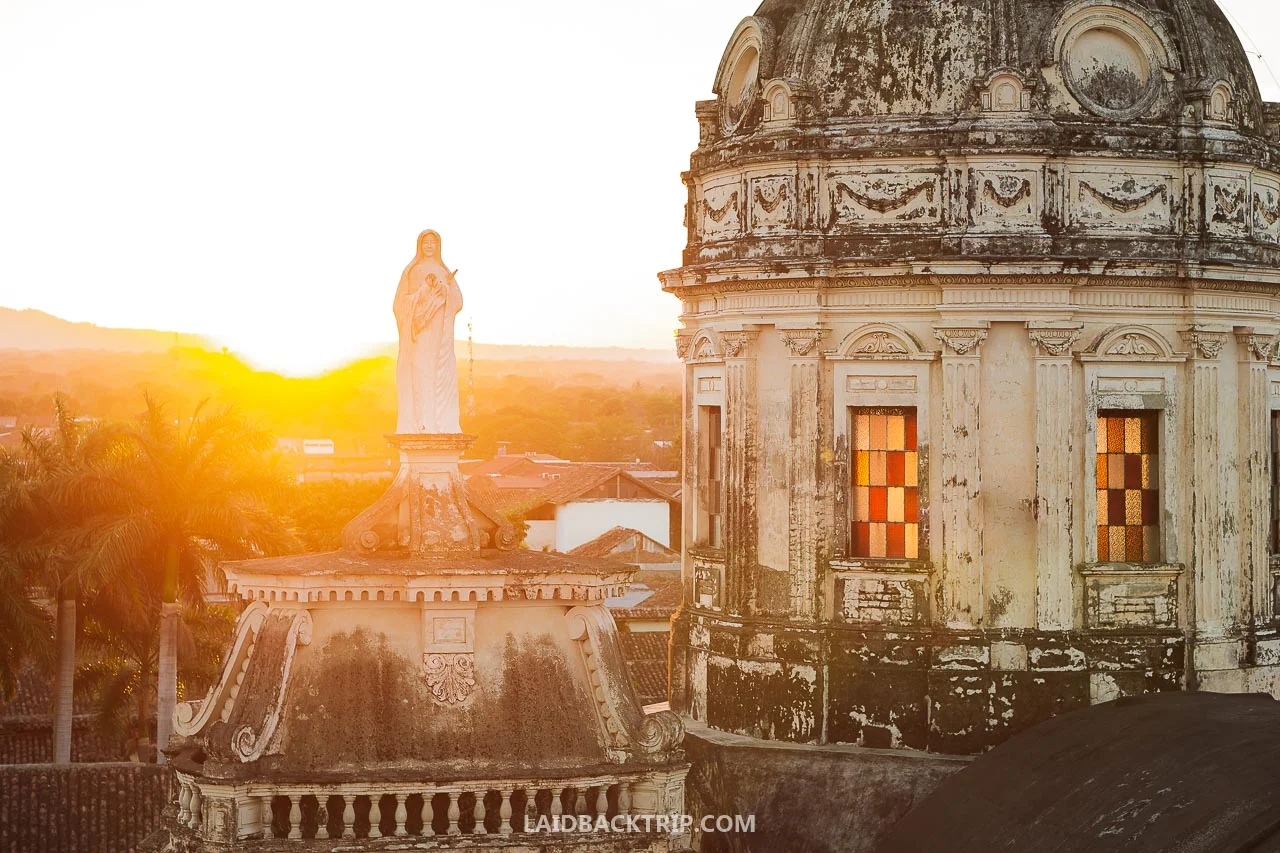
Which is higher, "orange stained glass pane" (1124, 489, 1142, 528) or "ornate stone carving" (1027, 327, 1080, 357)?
"ornate stone carving" (1027, 327, 1080, 357)

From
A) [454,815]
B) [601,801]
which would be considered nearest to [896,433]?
[601,801]

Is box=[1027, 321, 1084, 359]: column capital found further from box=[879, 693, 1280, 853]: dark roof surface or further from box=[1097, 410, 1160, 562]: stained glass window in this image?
box=[879, 693, 1280, 853]: dark roof surface

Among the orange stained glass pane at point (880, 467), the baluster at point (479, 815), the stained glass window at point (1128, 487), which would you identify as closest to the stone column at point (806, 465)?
the orange stained glass pane at point (880, 467)

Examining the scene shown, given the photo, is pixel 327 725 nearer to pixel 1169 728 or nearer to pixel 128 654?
pixel 1169 728

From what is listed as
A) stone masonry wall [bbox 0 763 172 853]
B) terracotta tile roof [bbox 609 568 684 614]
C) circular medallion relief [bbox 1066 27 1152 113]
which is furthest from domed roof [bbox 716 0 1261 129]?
terracotta tile roof [bbox 609 568 684 614]

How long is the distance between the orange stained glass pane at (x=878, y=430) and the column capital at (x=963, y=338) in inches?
46.1

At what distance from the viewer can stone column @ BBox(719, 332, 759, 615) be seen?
893 inches

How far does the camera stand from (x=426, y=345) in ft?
63.7

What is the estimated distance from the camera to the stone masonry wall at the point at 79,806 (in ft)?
93.3

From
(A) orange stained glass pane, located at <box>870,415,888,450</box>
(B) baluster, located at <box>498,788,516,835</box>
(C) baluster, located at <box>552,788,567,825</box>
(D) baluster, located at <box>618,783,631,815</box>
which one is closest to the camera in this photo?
(B) baluster, located at <box>498,788,516,835</box>

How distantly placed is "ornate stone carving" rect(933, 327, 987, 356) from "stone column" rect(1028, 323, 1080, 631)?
0.59 m

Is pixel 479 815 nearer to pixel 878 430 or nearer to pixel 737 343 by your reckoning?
pixel 878 430

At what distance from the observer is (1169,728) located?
60.4 ft

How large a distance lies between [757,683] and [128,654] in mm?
19384
